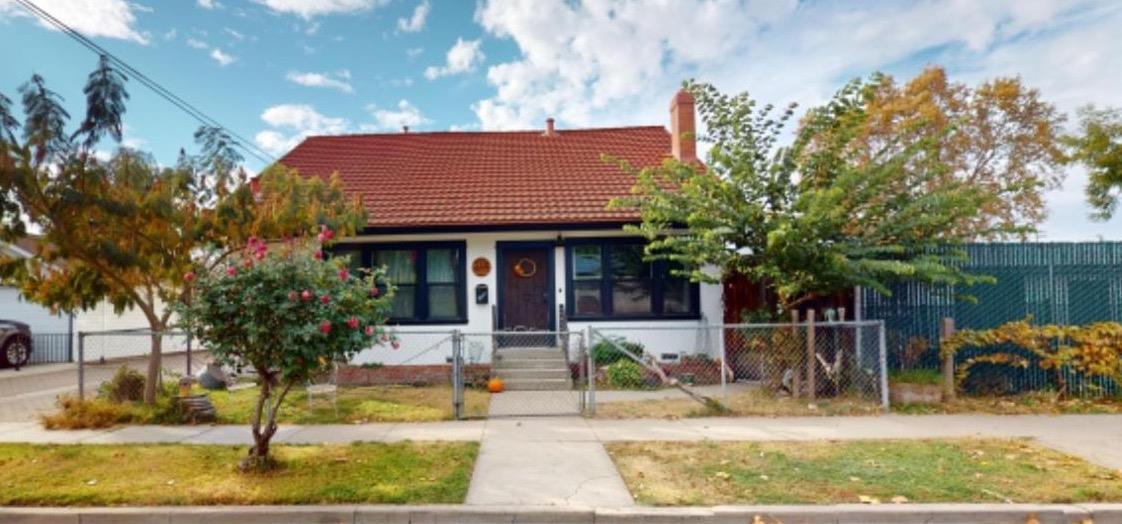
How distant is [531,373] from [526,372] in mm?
103

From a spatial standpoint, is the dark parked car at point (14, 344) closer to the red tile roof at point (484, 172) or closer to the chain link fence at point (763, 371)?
the red tile roof at point (484, 172)

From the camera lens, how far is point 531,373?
11.0 m

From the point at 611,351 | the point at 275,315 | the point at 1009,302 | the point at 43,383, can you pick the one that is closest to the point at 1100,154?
the point at 1009,302

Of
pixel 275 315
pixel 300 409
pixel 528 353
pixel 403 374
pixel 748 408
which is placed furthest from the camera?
pixel 403 374

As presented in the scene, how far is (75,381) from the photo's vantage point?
1305cm

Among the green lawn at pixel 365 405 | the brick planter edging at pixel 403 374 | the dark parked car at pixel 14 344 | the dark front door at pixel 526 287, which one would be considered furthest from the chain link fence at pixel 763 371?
the dark parked car at pixel 14 344

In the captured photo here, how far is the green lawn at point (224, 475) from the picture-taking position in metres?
5.10

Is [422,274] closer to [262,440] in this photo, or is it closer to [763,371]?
[262,440]

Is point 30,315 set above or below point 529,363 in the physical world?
above

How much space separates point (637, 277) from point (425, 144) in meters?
8.12

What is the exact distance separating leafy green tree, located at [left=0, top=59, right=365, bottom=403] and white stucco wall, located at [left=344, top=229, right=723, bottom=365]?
303 centimetres

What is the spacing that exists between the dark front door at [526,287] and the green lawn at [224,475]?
234 inches

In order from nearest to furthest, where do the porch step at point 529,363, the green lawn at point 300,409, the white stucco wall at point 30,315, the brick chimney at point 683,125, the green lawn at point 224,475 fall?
the green lawn at point 224,475
the green lawn at point 300,409
the porch step at point 529,363
the brick chimney at point 683,125
the white stucco wall at point 30,315

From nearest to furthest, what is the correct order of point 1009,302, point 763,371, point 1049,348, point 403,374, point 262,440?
point 262,440 < point 1049,348 < point 1009,302 < point 763,371 < point 403,374
